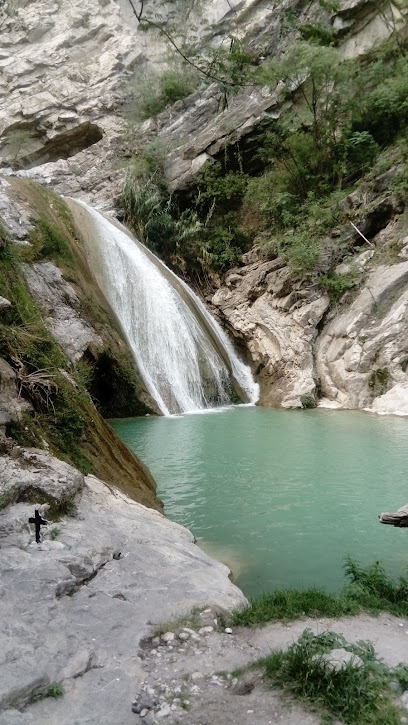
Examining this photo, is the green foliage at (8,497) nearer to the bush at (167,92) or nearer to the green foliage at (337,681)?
the green foliage at (337,681)

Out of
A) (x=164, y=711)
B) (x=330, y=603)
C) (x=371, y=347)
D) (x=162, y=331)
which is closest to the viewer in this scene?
(x=164, y=711)

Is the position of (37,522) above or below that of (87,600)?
above

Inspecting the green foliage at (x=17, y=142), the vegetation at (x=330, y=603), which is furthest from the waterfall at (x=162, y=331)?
the green foliage at (x=17, y=142)

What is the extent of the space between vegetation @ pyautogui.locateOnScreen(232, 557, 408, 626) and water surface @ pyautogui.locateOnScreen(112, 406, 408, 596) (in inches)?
23.1

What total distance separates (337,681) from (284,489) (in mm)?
4627

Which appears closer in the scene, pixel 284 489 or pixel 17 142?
pixel 284 489

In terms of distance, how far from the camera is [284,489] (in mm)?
6660

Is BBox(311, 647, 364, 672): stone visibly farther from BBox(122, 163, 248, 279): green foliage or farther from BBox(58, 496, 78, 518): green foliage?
BBox(122, 163, 248, 279): green foliage

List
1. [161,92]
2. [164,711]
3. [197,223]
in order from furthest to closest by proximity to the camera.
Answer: [161,92], [197,223], [164,711]

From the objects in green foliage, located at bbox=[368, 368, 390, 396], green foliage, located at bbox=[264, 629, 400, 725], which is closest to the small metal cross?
green foliage, located at bbox=[264, 629, 400, 725]

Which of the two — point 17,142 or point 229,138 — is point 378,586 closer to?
point 229,138

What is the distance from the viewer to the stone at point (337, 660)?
2121mm

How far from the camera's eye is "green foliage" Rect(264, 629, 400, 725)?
1.94 meters

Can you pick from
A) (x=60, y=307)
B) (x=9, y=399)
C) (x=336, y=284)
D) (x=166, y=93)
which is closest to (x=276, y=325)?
(x=336, y=284)
